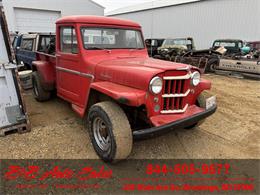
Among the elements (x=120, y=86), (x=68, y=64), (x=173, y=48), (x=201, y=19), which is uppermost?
(x=201, y=19)

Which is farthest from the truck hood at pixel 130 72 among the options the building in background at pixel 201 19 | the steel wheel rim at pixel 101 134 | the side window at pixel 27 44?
the building in background at pixel 201 19

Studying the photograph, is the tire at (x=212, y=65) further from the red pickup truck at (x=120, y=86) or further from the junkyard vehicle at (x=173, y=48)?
the red pickup truck at (x=120, y=86)

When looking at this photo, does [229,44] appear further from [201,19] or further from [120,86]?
[120,86]

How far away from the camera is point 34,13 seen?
15.1 metres

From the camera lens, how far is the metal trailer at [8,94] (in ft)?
11.0

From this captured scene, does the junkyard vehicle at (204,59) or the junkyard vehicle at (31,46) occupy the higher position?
the junkyard vehicle at (31,46)

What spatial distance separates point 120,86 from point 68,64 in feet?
4.94

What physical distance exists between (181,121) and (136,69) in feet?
2.83

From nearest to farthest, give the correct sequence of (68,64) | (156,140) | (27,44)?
(156,140) < (68,64) < (27,44)

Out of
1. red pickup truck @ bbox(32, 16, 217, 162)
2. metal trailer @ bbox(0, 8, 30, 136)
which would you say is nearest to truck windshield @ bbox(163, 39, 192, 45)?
red pickup truck @ bbox(32, 16, 217, 162)

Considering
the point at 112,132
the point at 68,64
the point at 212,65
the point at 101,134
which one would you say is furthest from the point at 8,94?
the point at 212,65

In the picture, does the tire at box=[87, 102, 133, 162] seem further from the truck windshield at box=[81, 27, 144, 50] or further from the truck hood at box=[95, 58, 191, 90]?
the truck windshield at box=[81, 27, 144, 50]

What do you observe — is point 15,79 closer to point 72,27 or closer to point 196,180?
point 72,27

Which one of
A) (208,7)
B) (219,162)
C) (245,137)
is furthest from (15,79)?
(208,7)
